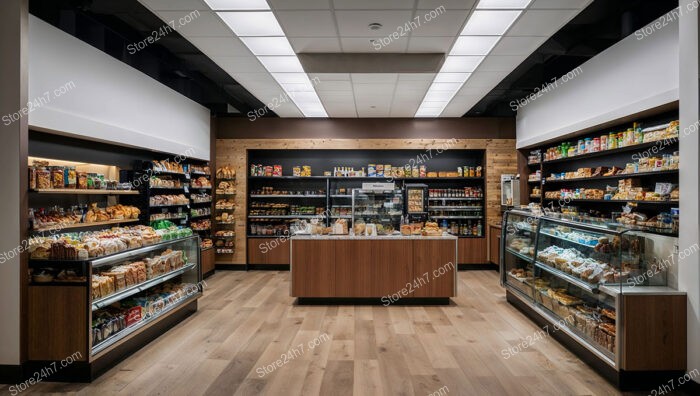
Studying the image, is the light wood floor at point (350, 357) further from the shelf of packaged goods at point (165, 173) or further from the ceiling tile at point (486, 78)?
the ceiling tile at point (486, 78)

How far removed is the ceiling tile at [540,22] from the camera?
4.07 meters

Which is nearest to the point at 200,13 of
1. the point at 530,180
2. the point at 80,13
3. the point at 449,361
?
the point at 80,13

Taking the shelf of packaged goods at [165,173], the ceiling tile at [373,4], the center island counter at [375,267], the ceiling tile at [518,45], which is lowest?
the center island counter at [375,267]

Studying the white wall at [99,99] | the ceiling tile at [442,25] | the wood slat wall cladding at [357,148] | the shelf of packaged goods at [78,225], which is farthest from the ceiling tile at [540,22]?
the shelf of packaged goods at [78,225]

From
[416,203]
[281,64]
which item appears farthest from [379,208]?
[281,64]

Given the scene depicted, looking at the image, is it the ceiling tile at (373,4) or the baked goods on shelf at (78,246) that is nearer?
the baked goods on shelf at (78,246)

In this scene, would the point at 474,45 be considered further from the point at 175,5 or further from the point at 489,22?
the point at 175,5

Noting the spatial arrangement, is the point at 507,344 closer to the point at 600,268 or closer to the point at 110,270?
the point at 600,268

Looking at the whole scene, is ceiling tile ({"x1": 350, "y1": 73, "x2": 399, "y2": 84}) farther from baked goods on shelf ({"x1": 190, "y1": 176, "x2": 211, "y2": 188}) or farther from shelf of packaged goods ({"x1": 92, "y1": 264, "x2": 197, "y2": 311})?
baked goods on shelf ({"x1": 190, "y1": 176, "x2": 211, "y2": 188})

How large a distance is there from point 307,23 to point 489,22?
6.36 feet

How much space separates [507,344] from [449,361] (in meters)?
0.87

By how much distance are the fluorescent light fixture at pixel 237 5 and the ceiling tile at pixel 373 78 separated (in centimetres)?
201

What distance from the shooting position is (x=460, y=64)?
5.60 metres

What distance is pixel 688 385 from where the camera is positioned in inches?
127
